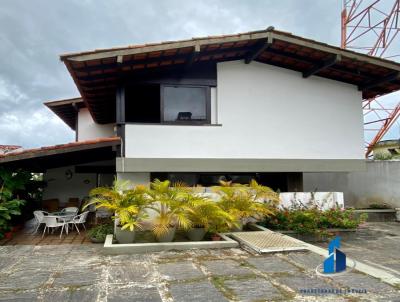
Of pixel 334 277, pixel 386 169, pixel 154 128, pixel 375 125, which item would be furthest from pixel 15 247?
pixel 375 125

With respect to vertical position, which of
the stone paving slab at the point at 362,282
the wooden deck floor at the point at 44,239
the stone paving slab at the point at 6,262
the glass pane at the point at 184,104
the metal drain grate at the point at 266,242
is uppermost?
the glass pane at the point at 184,104

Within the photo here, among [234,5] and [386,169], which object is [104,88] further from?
[386,169]

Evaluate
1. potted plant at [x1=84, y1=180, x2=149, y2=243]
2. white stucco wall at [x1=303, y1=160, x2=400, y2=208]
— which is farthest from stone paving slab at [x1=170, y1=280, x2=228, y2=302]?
white stucco wall at [x1=303, y1=160, x2=400, y2=208]

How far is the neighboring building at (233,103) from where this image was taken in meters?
9.27

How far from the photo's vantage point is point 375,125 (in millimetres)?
22125

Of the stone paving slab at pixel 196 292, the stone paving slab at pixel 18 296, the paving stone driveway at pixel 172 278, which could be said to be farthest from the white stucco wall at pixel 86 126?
the stone paving slab at pixel 196 292

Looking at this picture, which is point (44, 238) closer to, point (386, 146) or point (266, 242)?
point (266, 242)

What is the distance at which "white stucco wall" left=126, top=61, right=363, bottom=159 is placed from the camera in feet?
31.9

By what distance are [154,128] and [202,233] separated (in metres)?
3.36

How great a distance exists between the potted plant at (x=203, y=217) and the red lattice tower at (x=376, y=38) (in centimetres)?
1606

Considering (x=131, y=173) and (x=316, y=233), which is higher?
(x=131, y=173)

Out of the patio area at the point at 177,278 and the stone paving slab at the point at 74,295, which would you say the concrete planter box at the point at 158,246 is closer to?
the patio area at the point at 177,278

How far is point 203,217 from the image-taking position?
841cm

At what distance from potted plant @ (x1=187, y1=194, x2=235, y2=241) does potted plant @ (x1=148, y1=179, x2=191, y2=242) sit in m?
0.20
